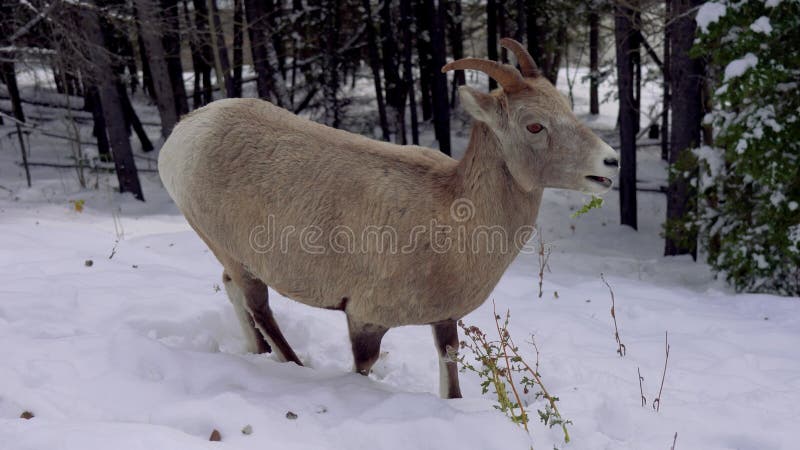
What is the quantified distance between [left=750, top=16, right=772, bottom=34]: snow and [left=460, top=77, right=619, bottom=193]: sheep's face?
5173mm

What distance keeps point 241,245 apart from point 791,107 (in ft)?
22.4

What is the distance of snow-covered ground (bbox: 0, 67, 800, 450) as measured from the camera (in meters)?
3.06

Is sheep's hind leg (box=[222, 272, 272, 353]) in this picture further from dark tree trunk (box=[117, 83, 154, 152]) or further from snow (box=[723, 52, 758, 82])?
dark tree trunk (box=[117, 83, 154, 152])

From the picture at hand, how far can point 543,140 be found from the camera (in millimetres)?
3342

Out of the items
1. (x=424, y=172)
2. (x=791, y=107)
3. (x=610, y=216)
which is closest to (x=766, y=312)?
(x=791, y=107)

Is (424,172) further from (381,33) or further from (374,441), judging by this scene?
(381,33)

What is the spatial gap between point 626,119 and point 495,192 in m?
10.5

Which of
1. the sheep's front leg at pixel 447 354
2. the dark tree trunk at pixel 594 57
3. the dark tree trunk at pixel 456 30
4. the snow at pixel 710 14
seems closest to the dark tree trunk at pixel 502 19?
the dark tree trunk at pixel 456 30

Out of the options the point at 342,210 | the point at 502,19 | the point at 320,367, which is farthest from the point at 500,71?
the point at 502,19

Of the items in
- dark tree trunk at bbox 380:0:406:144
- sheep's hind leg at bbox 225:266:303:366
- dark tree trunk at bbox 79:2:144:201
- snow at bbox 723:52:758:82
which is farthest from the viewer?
dark tree trunk at bbox 380:0:406:144

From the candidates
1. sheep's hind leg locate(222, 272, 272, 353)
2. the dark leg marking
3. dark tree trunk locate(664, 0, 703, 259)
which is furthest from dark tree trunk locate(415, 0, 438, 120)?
the dark leg marking

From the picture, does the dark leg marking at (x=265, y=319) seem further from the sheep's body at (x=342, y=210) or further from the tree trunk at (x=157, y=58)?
the tree trunk at (x=157, y=58)

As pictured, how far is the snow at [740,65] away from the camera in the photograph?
287 inches

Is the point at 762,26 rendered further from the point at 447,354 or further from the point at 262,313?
the point at 262,313
